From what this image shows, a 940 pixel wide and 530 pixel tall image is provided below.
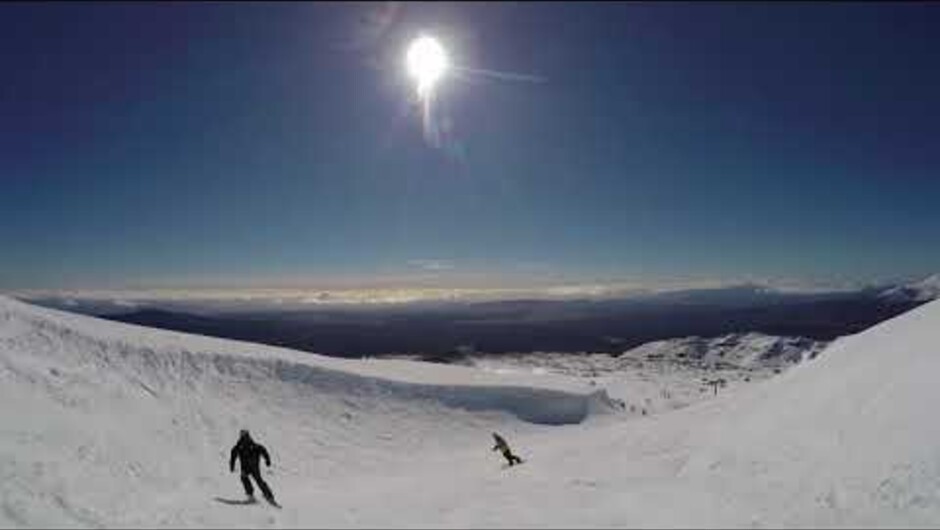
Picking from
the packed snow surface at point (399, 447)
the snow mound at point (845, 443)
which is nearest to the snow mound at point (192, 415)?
the packed snow surface at point (399, 447)

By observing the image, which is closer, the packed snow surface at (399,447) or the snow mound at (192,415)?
the packed snow surface at (399,447)

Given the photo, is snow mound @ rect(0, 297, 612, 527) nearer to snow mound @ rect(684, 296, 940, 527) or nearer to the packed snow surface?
the packed snow surface

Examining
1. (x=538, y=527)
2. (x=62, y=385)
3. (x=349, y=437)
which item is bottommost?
(x=349, y=437)

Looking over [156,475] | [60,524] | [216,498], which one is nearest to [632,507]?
[216,498]

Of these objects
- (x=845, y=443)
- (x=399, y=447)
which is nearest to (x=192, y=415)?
(x=399, y=447)

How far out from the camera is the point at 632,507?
15.4m

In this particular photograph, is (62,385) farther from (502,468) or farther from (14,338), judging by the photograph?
(502,468)

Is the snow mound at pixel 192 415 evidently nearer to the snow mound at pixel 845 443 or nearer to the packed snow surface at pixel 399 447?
the packed snow surface at pixel 399 447

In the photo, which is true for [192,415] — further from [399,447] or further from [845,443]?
[845,443]

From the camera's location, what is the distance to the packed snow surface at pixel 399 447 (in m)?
15.0

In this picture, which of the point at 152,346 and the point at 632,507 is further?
the point at 152,346

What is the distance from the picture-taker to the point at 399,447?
33281 millimetres

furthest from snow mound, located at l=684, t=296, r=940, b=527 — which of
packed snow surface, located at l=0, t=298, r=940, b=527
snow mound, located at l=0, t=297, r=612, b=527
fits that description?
snow mound, located at l=0, t=297, r=612, b=527

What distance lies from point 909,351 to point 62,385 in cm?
2903
